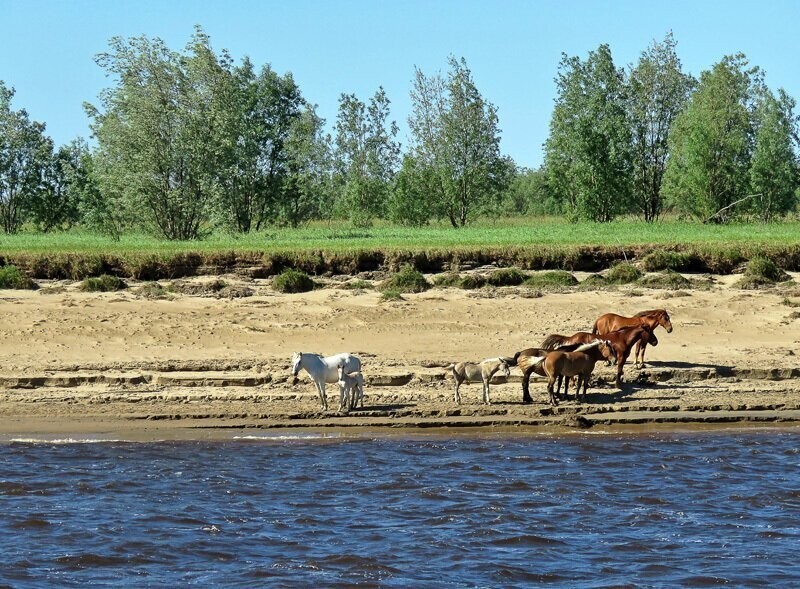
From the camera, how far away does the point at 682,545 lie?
1155 cm

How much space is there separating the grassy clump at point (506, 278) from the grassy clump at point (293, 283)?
3965 millimetres

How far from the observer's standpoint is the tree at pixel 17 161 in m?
53.0

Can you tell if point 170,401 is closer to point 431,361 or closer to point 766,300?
point 431,361

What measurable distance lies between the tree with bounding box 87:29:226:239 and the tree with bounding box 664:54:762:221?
23.0 meters

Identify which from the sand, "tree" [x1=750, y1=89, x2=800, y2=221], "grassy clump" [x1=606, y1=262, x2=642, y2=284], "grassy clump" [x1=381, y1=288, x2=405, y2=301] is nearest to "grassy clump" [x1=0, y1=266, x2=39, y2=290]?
the sand

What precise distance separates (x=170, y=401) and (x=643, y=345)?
6983 mm

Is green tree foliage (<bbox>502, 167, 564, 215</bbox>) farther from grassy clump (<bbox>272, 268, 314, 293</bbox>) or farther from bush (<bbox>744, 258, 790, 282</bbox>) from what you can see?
grassy clump (<bbox>272, 268, 314, 293</bbox>)

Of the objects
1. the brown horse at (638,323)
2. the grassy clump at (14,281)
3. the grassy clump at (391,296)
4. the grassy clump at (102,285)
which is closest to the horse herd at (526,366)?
the brown horse at (638,323)

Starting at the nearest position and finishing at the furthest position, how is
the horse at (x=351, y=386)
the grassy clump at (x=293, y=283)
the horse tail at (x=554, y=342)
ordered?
the horse at (x=351, y=386) → the horse tail at (x=554, y=342) → the grassy clump at (x=293, y=283)

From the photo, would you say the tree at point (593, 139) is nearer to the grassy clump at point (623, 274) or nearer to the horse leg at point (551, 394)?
the grassy clump at point (623, 274)

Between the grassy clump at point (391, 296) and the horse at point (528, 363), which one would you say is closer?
the horse at point (528, 363)

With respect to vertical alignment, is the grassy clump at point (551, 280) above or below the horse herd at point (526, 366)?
above

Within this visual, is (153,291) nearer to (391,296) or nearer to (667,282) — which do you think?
(391,296)

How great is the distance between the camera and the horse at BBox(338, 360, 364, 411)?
15.2m
